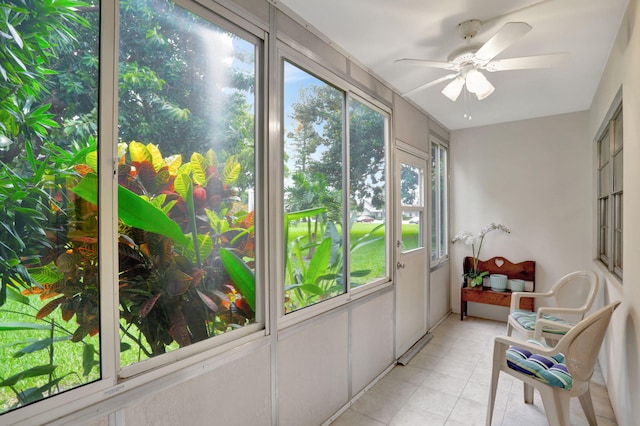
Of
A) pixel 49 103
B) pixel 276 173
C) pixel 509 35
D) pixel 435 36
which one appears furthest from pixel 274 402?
pixel 435 36

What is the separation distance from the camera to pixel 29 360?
0.99 m

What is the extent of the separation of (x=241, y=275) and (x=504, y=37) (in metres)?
→ 1.79

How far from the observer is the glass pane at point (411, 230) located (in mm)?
3215

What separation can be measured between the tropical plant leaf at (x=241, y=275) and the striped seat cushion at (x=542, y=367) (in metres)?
1.60

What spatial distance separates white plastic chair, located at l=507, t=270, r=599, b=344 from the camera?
253cm

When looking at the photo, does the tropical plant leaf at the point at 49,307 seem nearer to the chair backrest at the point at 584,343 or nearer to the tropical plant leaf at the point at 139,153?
the tropical plant leaf at the point at 139,153

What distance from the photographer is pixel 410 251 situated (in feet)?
10.8

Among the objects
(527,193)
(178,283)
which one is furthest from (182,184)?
(527,193)

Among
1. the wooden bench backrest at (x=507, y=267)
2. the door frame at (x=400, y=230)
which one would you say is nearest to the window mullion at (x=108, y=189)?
the door frame at (x=400, y=230)

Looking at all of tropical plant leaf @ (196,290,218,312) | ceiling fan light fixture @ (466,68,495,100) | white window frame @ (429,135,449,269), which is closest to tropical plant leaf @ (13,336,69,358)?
tropical plant leaf @ (196,290,218,312)

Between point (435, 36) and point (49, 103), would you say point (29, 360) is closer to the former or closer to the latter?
point (49, 103)

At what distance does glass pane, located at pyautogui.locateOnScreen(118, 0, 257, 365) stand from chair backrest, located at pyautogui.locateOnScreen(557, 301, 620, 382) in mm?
A: 1701

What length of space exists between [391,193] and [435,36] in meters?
1.28

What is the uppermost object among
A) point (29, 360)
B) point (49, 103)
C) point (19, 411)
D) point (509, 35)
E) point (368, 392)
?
point (509, 35)
